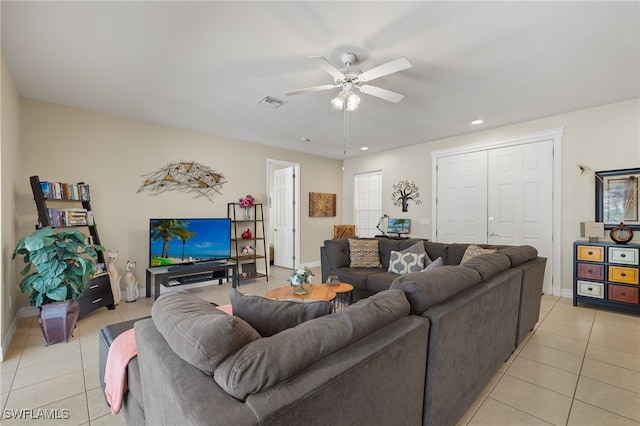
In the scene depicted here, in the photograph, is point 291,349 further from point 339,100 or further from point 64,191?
point 64,191

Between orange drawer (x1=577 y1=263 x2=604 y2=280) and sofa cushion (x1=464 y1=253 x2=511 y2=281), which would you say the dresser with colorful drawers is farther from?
sofa cushion (x1=464 y1=253 x2=511 y2=281)

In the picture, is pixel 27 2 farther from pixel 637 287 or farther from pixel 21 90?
pixel 637 287

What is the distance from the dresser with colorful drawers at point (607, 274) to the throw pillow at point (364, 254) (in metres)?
2.51

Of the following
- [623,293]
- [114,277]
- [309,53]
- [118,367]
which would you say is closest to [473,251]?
[623,293]

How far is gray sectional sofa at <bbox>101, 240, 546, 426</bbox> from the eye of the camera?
2.66 feet

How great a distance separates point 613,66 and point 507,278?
2.37 metres

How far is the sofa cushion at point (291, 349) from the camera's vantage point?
0.81 metres

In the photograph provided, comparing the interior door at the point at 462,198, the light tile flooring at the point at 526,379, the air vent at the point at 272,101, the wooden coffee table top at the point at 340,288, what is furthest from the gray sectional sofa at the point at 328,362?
the interior door at the point at 462,198

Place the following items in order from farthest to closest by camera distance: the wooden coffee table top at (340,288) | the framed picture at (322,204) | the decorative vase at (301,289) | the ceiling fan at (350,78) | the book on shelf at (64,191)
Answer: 1. the framed picture at (322,204)
2. the book on shelf at (64,191)
3. the wooden coffee table top at (340,288)
4. the decorative vase at (301,289)
5. the ceiling fan at (350,78)

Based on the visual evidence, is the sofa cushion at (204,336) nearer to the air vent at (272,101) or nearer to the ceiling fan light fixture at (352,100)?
the ceiling fan light fixture at (352,100)

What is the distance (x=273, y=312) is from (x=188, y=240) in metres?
3.61

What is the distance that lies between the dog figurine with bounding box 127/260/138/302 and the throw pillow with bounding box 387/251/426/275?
348 cm

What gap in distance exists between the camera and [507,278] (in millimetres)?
2162

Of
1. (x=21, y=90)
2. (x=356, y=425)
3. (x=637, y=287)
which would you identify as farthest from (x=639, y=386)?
(x=21, y=90)
